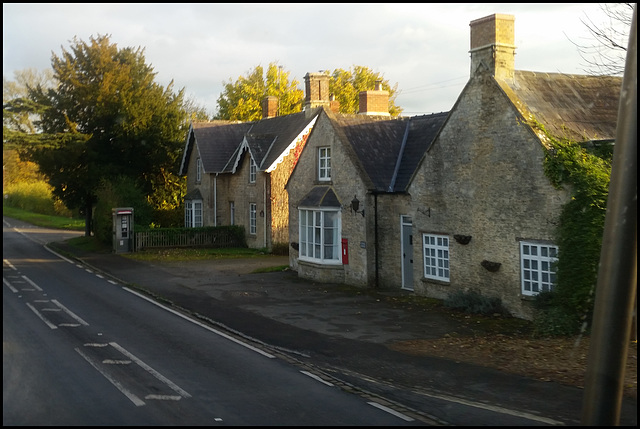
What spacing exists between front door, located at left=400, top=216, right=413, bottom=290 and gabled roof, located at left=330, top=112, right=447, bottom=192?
1.36 m

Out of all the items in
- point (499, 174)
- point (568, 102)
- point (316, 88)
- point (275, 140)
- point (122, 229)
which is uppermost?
point (316, 88)

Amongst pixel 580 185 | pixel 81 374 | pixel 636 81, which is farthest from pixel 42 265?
pixel 636 81

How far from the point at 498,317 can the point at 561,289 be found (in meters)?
2.64

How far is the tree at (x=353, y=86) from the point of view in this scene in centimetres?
6750

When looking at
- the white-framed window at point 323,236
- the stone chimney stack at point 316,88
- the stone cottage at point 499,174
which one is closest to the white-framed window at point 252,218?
the stone chimney stack at point 316,88

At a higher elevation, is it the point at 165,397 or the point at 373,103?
the point at 373,103

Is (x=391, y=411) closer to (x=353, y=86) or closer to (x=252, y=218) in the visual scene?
(x=252, y=218)

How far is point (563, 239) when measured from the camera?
615 inches

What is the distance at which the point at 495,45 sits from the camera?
1836 centimetres

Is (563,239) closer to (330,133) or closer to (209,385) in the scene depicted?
(209,385)

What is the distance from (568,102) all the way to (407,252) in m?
7.28

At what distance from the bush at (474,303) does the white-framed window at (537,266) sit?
1048 mm

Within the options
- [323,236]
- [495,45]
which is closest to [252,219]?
[323,236]

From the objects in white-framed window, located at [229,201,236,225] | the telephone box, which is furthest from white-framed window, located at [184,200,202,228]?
the telephone box
